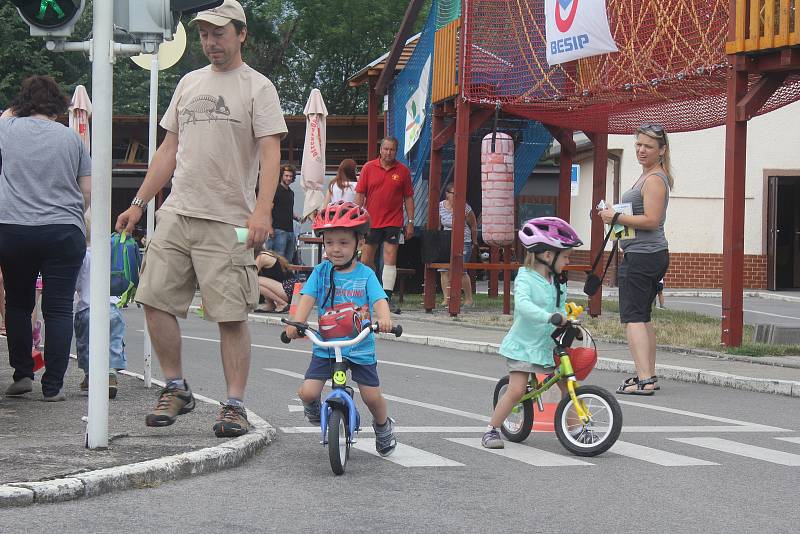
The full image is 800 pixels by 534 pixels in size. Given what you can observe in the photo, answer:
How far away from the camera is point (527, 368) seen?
7848mm

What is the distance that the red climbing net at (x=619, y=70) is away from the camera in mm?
15195

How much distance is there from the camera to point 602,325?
676 inches

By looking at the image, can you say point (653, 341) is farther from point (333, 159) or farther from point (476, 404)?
point (333, 159)

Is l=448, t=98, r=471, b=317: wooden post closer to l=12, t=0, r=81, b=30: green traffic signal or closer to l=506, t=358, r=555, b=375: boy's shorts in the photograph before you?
l=506, t=358, r=555, b=375: boy's shorts

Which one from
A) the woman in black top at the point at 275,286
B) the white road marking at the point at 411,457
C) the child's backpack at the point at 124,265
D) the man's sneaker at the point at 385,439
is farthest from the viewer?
the woman in black top at the point at 275,286

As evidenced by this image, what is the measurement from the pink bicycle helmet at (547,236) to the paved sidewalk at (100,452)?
179cm

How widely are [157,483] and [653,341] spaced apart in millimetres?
5540

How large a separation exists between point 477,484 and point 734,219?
26.8 ft

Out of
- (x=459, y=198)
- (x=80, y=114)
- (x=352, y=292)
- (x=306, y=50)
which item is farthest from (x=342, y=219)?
(x=306, y=50)

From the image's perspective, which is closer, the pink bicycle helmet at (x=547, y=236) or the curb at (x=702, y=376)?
the pink bicycle helmet at (x=547, y=236)

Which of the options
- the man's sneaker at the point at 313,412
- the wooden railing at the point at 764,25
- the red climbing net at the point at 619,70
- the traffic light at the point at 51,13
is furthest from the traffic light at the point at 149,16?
the red climbing net at the point at 619,70

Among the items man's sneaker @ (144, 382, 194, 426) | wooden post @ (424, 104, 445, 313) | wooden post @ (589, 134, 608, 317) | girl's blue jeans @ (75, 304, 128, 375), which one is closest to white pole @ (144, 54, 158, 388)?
girl's blue jeans @ (75, 304, 128, 375)

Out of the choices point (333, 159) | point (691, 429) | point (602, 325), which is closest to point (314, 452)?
point (691, 429)

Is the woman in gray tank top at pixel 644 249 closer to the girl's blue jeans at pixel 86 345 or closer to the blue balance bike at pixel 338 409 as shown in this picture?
the girl's blue jeans at pixel 86 345
